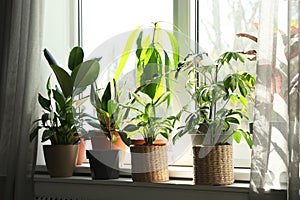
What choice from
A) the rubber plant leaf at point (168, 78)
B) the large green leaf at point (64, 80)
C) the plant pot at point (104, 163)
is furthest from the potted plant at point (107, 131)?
the rubber plant leaf at point (168, 78)

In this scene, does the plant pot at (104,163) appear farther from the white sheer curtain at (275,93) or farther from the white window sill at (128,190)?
the white sheer curtain at (275,93)

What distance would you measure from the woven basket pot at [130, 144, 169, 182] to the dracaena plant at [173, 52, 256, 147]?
96 mm

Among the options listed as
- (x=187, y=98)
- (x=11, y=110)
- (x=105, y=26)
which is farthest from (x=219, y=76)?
(x=11, y=110)

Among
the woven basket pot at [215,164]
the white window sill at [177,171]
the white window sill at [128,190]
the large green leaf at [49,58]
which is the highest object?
the large green leaf at [49,58]

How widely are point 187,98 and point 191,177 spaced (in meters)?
0.32

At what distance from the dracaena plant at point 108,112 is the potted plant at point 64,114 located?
79mm

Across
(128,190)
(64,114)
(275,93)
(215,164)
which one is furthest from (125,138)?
(275,93)

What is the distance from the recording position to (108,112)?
2396 mm

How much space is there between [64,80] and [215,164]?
30.5 inches

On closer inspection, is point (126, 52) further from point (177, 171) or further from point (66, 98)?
point (177, 171)

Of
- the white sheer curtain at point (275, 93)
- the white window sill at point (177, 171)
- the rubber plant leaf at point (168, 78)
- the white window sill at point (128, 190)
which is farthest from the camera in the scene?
the rubber plant leaf at point (168, 78)

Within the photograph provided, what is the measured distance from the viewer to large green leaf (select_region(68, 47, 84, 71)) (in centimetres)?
248

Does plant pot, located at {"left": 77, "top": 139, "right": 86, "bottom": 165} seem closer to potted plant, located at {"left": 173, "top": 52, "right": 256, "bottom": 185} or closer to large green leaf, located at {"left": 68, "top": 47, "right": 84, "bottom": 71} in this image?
large green leaf, located at {"left": 68, "top": 47, "right": 84, "bottom": 71}

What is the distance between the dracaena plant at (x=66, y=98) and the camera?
2.45 metres
